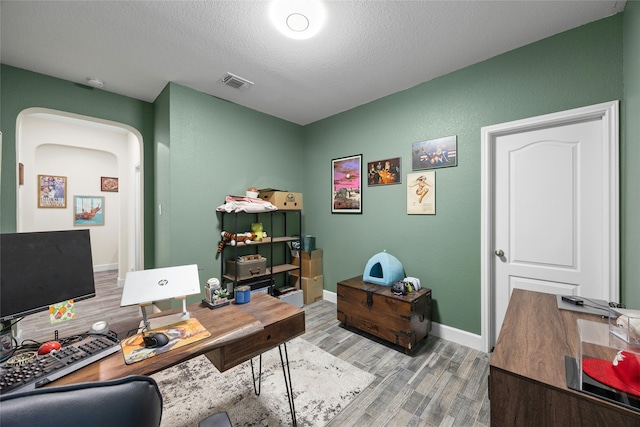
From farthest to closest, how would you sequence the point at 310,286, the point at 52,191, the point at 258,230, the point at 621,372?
the point at 52,191
the point at 310,286
the point at 258,230
the point at 621,372

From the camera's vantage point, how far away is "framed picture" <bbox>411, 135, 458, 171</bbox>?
257 centimetres

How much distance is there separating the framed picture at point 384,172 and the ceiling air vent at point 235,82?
175cm

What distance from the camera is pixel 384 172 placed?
10.3 ft

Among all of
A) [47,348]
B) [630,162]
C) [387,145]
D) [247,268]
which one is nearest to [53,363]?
[47,348]

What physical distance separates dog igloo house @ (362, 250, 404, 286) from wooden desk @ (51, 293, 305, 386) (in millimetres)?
1472

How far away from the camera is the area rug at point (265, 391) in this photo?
65.7 inches

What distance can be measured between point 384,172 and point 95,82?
342 cm

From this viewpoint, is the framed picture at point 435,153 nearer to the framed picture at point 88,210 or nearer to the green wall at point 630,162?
the green wall at point 630,162

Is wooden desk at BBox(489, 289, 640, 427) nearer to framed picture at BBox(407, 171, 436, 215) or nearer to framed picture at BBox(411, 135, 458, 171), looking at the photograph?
framed picture at BBox(407, 171, 436, 215)

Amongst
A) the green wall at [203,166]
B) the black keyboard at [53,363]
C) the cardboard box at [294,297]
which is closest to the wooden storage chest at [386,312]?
the cardboard box at [294,297]

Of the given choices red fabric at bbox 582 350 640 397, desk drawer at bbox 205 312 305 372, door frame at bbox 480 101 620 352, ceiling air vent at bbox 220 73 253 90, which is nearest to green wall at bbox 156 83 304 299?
ceiling air vent at bbox 220 73 253 90

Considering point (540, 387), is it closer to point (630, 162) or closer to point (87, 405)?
point (87, 405)

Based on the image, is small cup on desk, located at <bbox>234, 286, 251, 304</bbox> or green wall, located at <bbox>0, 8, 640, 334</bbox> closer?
small cup on desk, located at <bbox>234, 286, 251, 304</bbox>

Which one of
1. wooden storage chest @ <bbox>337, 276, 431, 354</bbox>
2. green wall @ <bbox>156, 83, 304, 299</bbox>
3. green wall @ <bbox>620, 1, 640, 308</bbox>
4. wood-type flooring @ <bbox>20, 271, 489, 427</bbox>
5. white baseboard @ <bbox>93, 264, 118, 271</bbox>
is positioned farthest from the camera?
white baseboard @ <bbox>93, 264, 118, 271</bbox>
